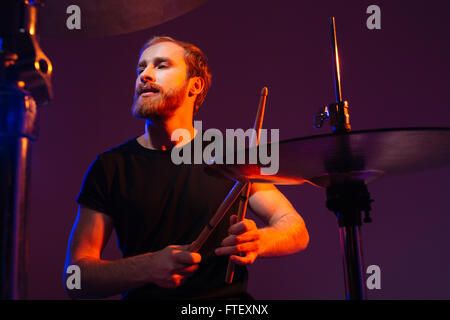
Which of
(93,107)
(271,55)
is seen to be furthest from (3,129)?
(271,55)

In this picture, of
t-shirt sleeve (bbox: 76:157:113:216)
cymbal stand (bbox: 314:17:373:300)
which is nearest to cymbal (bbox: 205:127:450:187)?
cymbal stand (bbox: 314:17:373:300)

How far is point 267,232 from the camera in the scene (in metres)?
0.85

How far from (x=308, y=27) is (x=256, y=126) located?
115 cm

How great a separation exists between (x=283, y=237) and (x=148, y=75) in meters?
0.56

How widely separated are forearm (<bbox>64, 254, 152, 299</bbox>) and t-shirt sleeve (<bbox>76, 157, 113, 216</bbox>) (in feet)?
0.53

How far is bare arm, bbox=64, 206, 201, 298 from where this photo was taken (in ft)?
2.29

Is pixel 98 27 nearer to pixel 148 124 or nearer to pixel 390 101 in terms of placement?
pixel 148 124

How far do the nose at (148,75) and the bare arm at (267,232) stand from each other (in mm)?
410

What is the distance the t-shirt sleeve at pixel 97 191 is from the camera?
3.42 ft

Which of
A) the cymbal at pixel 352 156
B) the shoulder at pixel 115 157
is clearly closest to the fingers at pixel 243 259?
the cymbal at pixel 352 156

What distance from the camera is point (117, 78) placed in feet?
5.21

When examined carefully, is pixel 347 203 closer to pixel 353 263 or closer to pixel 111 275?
pixel 353 263

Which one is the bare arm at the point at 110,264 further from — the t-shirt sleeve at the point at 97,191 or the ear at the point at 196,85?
the ear at the point at 196,85
